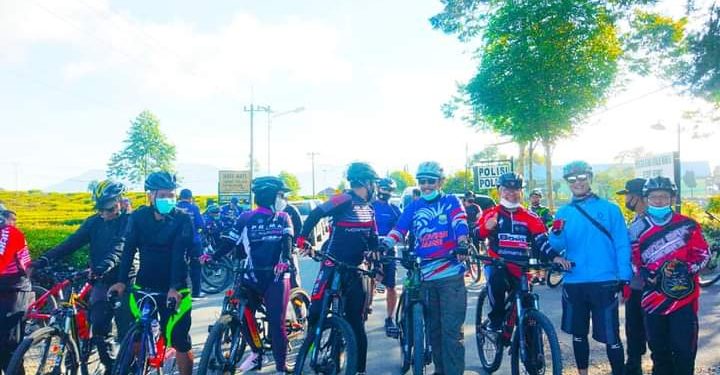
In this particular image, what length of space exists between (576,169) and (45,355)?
16.0 feet

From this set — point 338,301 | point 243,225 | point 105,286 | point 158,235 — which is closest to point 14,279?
point 105,286

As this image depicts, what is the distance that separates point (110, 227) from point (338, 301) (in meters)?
2.38

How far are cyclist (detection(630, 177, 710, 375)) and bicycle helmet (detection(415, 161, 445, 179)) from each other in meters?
1.82

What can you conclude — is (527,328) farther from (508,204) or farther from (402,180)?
(402,180)

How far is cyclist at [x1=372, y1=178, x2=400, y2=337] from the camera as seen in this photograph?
6980mm

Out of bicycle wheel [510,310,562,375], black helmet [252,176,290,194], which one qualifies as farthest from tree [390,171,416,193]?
bicycle wheel [510,310,562,375]

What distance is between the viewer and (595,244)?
4.49 metres

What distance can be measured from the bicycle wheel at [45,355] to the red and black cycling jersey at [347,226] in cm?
225

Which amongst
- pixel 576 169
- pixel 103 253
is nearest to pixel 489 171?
pixel 576 169

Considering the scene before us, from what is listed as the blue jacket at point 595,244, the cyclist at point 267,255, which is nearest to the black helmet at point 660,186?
the blue jacket at point 595,244

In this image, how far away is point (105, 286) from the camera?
16.4ft

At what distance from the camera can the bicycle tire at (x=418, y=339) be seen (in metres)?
4.29

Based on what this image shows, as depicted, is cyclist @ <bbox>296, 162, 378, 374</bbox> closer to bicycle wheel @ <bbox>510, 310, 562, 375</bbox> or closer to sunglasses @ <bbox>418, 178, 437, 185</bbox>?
sunglasses @ <bbox>418, 178, 437, 185</bbox>

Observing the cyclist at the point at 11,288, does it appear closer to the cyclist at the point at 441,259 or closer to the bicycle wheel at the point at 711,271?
the cyclist at the point at 441,259
